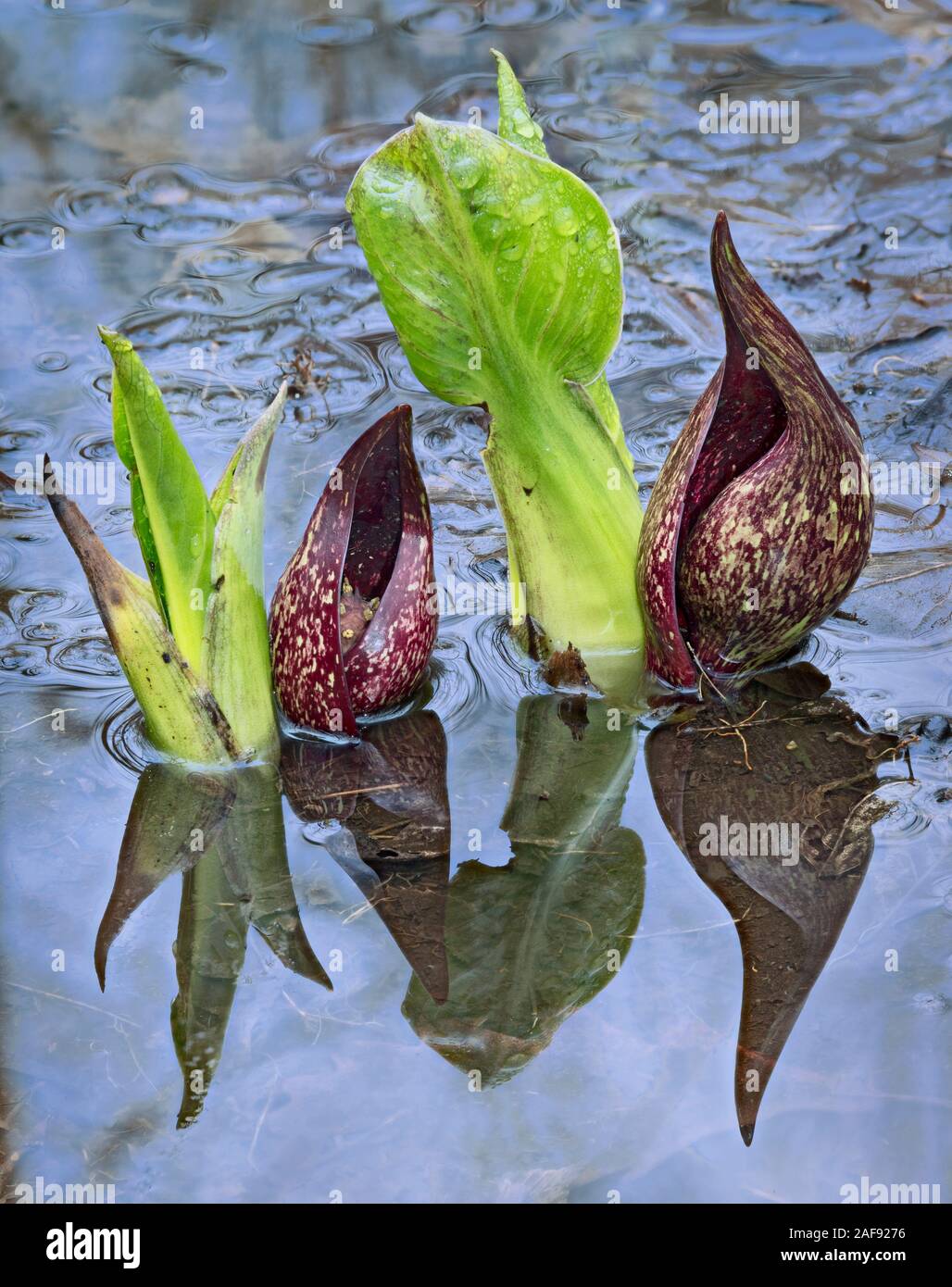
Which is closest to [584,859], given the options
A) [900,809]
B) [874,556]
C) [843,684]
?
[900,809]

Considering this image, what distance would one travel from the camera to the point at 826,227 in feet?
17.4

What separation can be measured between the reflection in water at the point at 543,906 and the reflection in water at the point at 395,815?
0.05 metres

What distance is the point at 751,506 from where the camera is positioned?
2967 mm

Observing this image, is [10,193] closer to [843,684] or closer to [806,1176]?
[843,684]

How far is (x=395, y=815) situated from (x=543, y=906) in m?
0.44

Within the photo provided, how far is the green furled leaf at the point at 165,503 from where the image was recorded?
259cm

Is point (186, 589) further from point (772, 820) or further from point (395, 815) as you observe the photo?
point (772, 820)

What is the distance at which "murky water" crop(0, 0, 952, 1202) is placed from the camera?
2.22 m

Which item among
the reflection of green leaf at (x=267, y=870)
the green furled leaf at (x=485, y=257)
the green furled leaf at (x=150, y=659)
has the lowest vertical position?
the reflection of green leaf at (x=267, y=870)

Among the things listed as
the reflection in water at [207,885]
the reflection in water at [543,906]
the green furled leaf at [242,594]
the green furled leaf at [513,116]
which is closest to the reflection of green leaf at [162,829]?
the reflection in water at [207,885]

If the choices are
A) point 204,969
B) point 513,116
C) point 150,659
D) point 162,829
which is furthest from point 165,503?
point 513,116

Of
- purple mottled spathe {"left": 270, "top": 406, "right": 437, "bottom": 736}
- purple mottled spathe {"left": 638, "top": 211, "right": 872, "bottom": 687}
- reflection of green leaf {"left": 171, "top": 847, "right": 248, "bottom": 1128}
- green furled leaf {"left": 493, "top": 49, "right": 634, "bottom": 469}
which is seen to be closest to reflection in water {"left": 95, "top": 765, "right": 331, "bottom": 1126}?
reflection of green leaf {"left": 171, "top": 847, "right": 248, "bottom": 1128}

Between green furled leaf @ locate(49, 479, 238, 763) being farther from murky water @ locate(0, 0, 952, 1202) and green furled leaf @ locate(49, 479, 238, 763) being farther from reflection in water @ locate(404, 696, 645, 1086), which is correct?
reflection in water @ locate(404, 696, 645, 1086)

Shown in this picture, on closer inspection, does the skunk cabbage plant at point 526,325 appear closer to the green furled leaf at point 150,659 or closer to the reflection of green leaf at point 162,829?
the green furled leaf at point 150,659
